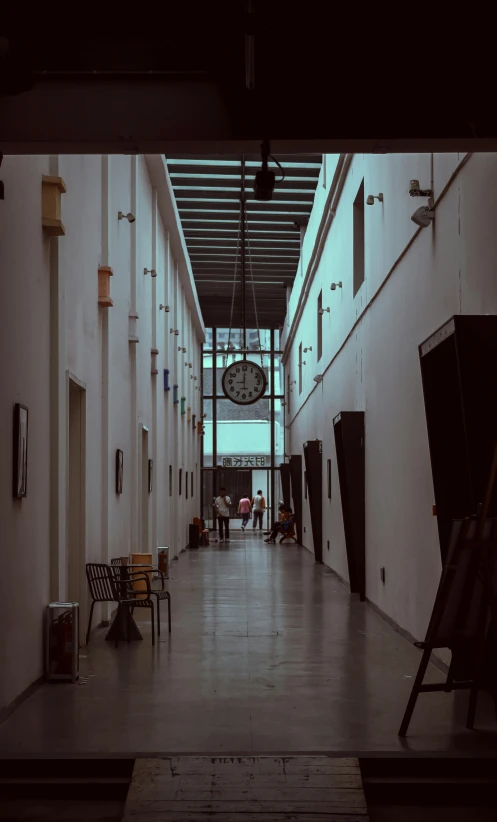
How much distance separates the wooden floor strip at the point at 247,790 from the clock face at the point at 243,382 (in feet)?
54.6

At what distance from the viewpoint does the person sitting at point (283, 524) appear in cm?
2552

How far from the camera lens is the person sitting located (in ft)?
83.7

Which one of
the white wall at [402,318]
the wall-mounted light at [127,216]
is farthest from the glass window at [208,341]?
the wall-mounted light at [127,216]

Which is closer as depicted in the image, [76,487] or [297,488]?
[76,487]

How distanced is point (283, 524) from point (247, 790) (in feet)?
68.7

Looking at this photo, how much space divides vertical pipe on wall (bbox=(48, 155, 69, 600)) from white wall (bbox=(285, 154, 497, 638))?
277 centimetres

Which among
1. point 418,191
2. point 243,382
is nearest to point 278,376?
point 243,382

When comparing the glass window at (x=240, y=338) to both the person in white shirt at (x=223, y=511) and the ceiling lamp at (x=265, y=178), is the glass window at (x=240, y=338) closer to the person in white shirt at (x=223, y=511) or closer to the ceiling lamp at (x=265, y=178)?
the person in white shirt at (x=223, y=511)

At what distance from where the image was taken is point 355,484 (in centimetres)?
1210

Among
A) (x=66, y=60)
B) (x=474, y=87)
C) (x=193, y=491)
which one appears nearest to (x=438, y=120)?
(x=474, y=87)

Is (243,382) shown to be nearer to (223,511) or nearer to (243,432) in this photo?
(223,511)

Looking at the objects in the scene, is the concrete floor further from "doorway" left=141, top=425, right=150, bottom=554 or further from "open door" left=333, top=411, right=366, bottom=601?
"doorway" left=141, top=425, right=150, bottom=554

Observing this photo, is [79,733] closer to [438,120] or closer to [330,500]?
[438,120]

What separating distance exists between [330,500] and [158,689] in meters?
9.86
